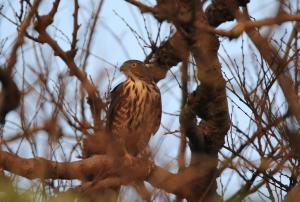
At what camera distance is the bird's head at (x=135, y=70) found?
635cm

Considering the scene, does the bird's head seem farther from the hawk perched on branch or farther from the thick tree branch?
the thick tree branch

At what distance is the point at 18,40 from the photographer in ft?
8.45

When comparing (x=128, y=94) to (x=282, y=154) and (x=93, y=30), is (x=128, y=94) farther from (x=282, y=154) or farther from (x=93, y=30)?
(x=282, y=154)

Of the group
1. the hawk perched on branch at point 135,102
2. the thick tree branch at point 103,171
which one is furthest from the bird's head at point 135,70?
the thick tree branch at point 103,171

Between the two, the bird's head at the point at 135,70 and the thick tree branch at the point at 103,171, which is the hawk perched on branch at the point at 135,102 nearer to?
the bird's head at the point at 135,70

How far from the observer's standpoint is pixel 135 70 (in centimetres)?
649

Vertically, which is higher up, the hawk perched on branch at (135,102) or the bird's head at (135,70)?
the bird's head at (135,70)

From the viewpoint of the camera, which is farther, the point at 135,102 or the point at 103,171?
the point at 135,102

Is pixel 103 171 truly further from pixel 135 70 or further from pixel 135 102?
pixel 135 70

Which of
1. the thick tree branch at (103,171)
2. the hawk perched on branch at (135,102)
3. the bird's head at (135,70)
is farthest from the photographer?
the bird's head at (135,70)

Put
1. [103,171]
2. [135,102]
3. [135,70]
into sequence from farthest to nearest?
[135,70] → [135,102] → [103,171]

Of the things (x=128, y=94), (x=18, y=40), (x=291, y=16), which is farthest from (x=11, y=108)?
(x=128, y=94)

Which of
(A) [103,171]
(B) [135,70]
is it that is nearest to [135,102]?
(B) [135,70]

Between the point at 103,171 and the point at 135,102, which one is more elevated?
the point at 135,102
